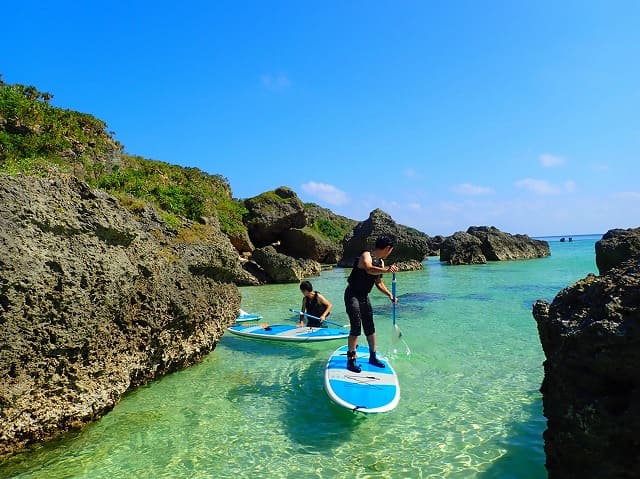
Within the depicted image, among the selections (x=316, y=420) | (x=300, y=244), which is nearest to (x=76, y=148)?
(x=316, y=420)

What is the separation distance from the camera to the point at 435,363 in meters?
9.03

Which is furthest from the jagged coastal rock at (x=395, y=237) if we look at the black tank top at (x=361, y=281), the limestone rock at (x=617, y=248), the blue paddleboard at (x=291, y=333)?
the black tank top at (x=361, y=281)

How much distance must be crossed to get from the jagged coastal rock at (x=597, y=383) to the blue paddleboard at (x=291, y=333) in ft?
21.4

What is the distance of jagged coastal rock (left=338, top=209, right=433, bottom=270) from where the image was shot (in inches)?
1437

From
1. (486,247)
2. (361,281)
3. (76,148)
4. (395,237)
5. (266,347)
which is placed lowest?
(266,347)

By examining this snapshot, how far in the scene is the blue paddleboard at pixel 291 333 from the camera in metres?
10.4

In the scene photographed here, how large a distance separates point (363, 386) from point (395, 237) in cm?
3107

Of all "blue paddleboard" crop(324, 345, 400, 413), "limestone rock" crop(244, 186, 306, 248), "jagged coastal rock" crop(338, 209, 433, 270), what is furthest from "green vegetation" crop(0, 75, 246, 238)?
"jagged coastal rock" crop(338, 209, 433, 270)

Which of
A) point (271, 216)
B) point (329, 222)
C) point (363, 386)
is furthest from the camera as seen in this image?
point (329, 222)

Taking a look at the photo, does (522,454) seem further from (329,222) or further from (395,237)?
(329,222)

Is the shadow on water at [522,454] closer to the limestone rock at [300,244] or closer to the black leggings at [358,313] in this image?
the black leggings at [358,313]

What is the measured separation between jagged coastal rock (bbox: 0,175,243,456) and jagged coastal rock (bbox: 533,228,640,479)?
18.9ft

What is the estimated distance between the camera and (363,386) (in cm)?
663

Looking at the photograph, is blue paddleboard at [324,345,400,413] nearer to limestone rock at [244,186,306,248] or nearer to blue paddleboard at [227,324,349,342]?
blue paddleboard at [227,324,349,342]
